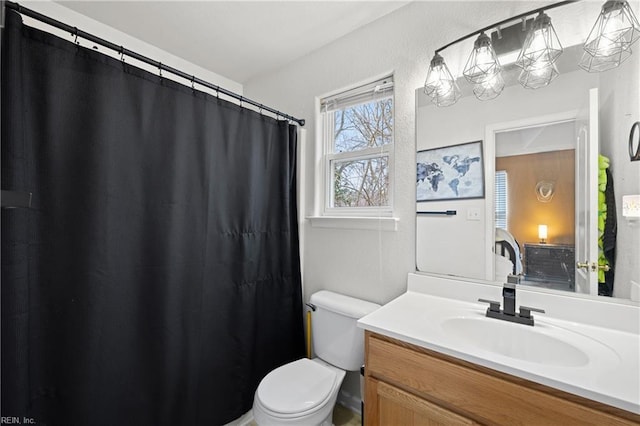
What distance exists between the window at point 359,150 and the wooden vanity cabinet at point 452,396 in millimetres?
887

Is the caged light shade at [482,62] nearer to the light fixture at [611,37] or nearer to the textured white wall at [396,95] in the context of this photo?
the textured white wall at [396,95]

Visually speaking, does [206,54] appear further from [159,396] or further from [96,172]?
[159,396]

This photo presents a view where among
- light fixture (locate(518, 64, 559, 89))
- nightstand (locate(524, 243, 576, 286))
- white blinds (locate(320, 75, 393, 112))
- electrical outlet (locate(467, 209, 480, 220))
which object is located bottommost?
nightstand (locate(524, 243, 576, 286))

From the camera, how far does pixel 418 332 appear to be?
97cm

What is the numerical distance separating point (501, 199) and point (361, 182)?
2.73 ft

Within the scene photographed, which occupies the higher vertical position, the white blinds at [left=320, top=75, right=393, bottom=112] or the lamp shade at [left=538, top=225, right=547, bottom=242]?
the white blinds at [left=320, top=75, right=393, bottom=112]

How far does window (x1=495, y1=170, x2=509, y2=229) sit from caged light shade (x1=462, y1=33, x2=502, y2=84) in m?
0.44

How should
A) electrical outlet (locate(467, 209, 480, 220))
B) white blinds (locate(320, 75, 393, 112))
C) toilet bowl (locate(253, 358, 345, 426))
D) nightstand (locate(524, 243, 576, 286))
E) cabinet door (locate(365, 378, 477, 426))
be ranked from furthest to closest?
white blinds (locate(320, 75, 393, 112)), electrical outlet (locate(467, 209, 480, 220)), toilet bowl (locate(253, 358, 345, 426)), nightstand (locate(524, 243, 576, 286)), cabinet door (locate(365, 378, 477, 426))

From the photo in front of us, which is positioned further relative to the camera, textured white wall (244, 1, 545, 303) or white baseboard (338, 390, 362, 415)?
white baseboard (338, 390, 362, 415)

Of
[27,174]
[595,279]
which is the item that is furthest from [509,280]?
[27,174]

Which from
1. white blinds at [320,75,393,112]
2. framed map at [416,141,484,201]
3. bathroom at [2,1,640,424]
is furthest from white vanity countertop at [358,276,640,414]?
white blinds at [320,75,393,112]

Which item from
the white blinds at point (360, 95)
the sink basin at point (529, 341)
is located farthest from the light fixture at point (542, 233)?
the white blinds at point (360, 95)

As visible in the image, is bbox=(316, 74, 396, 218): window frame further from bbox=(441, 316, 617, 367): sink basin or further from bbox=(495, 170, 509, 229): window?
bbox=(441, 316, 617, 367): sink basin

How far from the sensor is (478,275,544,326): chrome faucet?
108 cm
